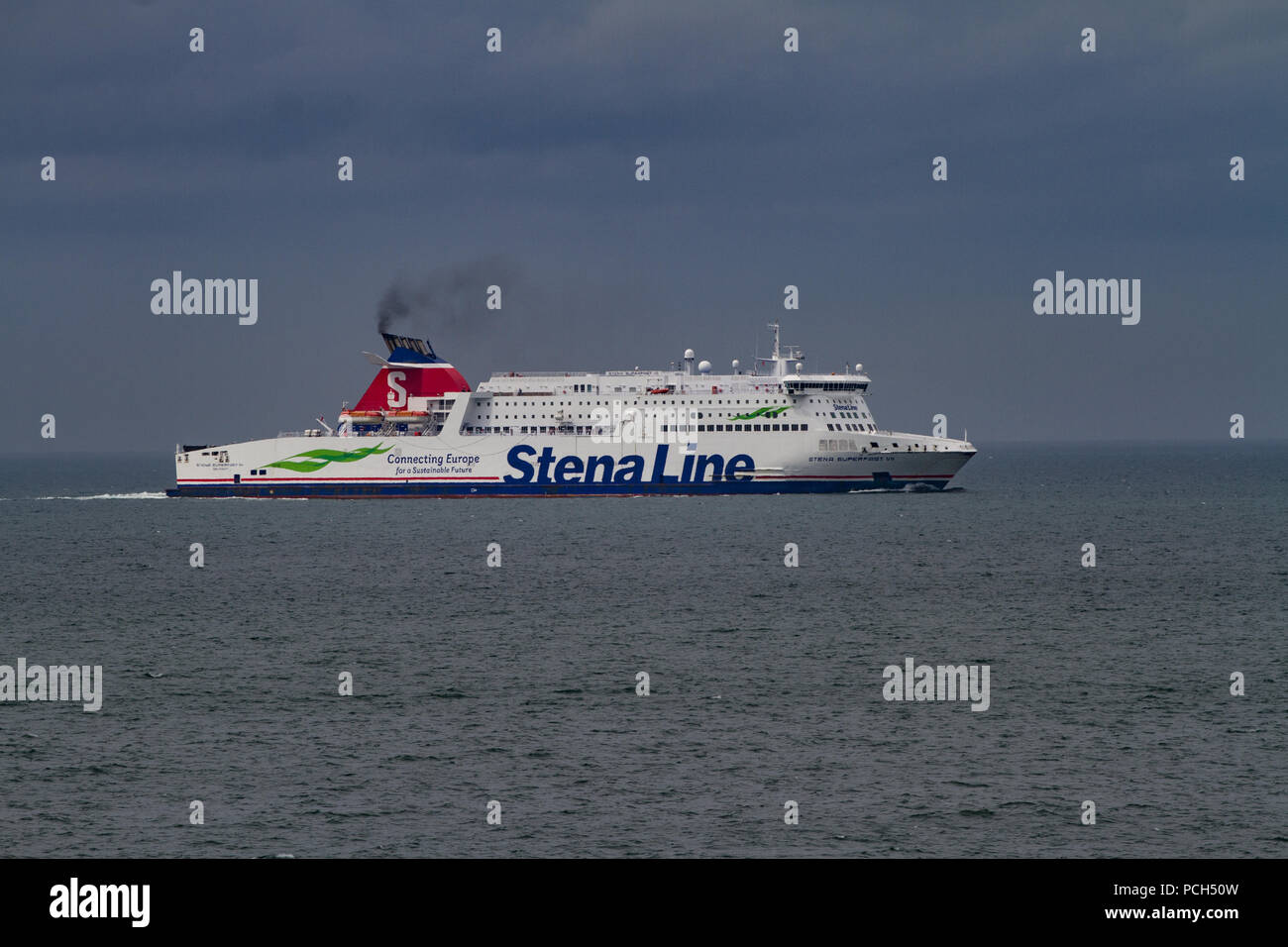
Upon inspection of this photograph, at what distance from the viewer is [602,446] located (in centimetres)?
7038

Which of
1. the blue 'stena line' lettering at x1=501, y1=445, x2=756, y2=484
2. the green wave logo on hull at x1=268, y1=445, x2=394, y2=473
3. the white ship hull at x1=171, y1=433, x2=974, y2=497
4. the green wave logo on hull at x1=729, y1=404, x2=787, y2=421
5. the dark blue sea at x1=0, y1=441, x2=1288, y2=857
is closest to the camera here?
the dark blue sea at x1=0, y1=441, x2=1288, y2=857

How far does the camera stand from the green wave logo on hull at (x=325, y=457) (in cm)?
7188

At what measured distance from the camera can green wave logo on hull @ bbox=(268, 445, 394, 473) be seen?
236ft

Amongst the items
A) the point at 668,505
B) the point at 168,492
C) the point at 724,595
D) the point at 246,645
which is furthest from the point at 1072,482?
the point at 246,645

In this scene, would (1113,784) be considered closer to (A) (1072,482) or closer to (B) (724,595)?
(B) (724,595)

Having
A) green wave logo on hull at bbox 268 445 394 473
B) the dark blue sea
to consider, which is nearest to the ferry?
green wave logo on hull at bbox 268 445 394 473

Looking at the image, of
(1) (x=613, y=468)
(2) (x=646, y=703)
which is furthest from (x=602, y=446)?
(2) (x=646, y=703)

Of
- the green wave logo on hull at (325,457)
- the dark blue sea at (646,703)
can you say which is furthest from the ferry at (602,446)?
the dark blue sea at (646,703)

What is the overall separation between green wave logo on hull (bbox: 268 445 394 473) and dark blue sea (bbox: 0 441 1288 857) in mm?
19618

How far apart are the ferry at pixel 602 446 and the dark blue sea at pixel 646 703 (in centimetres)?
1735

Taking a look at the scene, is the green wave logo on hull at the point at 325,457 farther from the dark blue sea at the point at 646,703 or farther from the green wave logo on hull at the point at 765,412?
the green wave logo on hull at the point at 765,412

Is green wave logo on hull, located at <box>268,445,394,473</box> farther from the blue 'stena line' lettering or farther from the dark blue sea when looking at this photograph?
the dark blue sea

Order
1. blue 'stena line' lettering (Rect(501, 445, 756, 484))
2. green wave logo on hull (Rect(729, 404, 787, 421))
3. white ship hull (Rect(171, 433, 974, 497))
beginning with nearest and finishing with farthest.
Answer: white ship hull (Rect(171, 433, 974, 497)) < blue 'stena line' lettering (Rect(501, 445, 756, 484)) < green wave logo on hull (Rect(729, 404, 787, 421))
